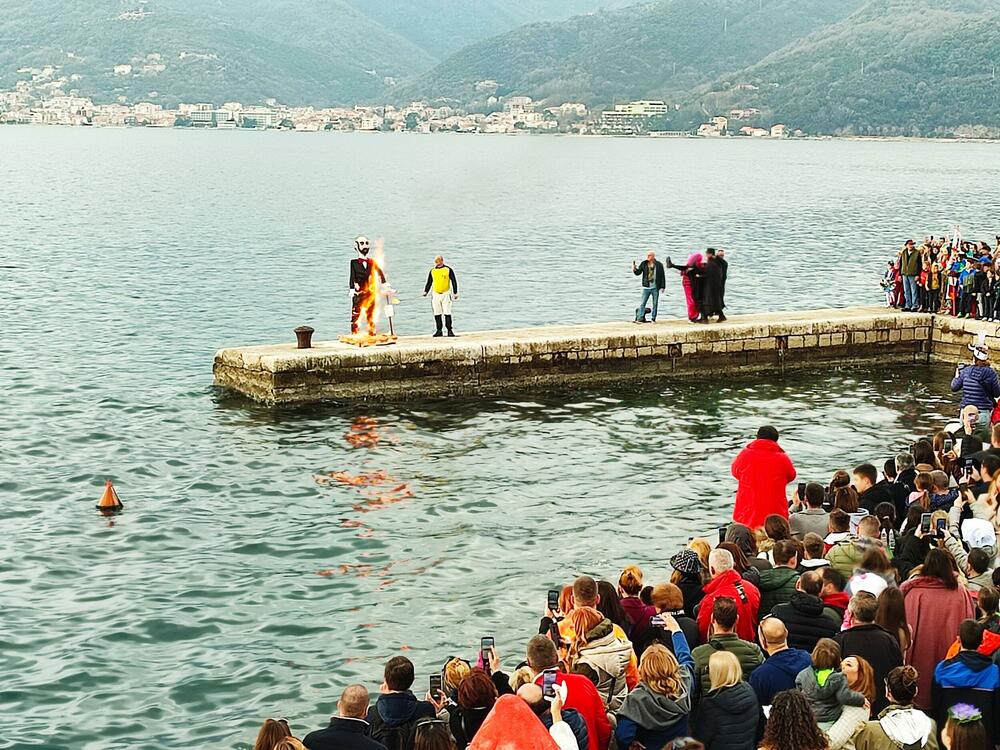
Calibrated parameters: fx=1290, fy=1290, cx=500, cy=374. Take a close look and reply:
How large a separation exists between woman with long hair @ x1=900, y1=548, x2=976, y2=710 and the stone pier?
15.3 m

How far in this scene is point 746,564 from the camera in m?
9.93

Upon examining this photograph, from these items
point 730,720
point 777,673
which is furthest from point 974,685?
point 730,720

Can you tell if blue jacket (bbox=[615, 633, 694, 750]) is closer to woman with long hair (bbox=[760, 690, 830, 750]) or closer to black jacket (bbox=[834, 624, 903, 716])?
woman with long hair (bbox=[760, 690, 830, 750])

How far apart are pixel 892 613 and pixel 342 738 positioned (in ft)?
12.0

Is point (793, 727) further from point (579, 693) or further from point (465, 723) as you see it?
point (465, 723)

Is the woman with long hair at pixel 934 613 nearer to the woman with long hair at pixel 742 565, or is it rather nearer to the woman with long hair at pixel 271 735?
the woman with long hair at pixel 742 565

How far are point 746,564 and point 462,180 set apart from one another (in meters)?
118

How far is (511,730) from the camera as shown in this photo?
6.58m

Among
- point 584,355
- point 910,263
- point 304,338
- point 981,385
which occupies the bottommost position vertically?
point 584,355

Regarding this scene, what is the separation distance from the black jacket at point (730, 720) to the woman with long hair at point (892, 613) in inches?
49.1

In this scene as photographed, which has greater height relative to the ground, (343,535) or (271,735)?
(271,735)

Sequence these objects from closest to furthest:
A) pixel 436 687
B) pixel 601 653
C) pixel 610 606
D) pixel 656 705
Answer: pixel 656 705
pixel 601 653
pixel 436 687
pixel 610 606

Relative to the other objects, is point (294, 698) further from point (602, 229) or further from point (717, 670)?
point (602, 229)

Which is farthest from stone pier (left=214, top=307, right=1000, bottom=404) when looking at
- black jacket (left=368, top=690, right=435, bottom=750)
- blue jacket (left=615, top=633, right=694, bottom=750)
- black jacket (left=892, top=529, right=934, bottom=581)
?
blue jacket (left=615, top=633, right=694, bottom=750)
